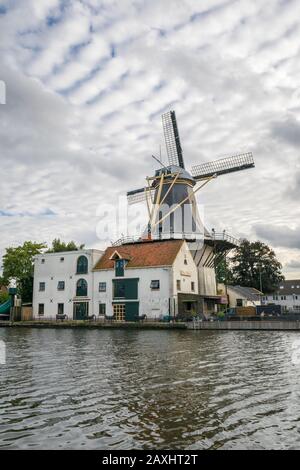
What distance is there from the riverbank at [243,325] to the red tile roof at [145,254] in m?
8.87

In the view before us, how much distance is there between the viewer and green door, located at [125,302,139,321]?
49575 mm

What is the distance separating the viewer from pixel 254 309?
51.3m

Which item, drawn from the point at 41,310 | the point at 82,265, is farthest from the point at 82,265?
the point at 41,310

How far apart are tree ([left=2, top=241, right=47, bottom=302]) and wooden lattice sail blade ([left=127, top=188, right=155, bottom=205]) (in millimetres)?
16310

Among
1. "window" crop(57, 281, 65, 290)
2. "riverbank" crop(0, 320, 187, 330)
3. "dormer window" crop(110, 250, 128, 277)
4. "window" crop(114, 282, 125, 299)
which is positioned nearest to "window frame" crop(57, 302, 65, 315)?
"window" crop(57, 281, 65, 290)

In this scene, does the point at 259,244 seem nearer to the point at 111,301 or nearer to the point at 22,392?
the point at 111,301

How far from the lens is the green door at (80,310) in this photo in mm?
52969

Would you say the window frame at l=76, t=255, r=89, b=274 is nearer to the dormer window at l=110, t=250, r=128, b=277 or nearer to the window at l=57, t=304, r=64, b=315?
the dormer window at l=110, t=250, r=128, b=277

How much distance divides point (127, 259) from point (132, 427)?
141 feet

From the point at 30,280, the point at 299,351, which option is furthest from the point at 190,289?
the point at 299,351

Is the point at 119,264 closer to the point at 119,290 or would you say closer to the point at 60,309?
the point at 119,290

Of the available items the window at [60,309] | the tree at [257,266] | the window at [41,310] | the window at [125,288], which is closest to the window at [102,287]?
the window at [125,288]

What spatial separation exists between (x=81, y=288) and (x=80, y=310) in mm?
2725

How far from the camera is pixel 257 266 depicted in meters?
87.6
